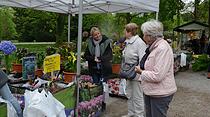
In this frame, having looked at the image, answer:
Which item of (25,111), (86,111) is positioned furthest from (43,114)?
(86,111)

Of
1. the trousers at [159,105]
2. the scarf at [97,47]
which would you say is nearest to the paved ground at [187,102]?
the scarf at [97,47]

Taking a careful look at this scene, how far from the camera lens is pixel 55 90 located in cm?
412

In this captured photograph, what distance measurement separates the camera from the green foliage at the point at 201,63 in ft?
43.3

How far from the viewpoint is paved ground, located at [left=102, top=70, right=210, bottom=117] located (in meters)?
6.29

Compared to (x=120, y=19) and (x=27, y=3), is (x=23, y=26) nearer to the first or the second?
(x=120, y=19)

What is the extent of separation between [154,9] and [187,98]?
2721 millimetres

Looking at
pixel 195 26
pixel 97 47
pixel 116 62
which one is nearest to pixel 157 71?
pixel 97 47

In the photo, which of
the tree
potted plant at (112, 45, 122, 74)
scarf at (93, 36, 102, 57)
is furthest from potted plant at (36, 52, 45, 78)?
the tree

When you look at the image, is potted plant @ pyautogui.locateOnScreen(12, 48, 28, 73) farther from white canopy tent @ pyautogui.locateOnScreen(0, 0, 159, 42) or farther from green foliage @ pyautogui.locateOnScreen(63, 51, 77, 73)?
white canopy tent @ pyautogui.locateOnScreen(0, 0, 159, 42)

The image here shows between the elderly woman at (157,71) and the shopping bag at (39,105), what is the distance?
1.03 metres

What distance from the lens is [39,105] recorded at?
3.33 meters

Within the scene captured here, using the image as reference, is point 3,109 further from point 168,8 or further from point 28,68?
point 168,8

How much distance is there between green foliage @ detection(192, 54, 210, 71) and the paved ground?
2643 millimetres

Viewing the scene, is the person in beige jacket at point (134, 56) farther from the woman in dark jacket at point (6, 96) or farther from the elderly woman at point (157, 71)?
the woman in dark jacket at point (6, 96)
